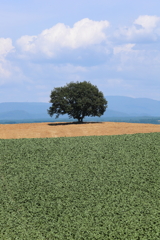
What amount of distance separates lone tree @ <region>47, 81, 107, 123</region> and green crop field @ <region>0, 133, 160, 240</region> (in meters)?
27.9

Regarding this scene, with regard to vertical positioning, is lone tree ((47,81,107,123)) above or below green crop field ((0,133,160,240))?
above

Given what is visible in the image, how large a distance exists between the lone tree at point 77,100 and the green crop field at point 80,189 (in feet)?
91.6

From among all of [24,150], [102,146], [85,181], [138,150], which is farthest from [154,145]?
[24,150]

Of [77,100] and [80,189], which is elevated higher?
[77,100]

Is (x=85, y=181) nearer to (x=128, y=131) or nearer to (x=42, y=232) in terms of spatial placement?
(x=42, y=232)

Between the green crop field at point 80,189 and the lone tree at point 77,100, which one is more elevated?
the lone tree at point 77,100

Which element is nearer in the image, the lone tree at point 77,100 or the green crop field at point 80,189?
the green crop field at point 80,189

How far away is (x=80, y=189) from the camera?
2267cm

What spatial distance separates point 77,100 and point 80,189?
37.2 m

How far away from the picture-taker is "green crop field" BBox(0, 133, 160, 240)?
18.5 metres

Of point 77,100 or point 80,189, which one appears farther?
point 77,100

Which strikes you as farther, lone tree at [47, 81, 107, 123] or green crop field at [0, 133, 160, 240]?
lone tree at [47, 81, 107, 123]

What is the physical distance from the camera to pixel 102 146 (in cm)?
2933

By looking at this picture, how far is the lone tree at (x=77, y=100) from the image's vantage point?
193 feet
